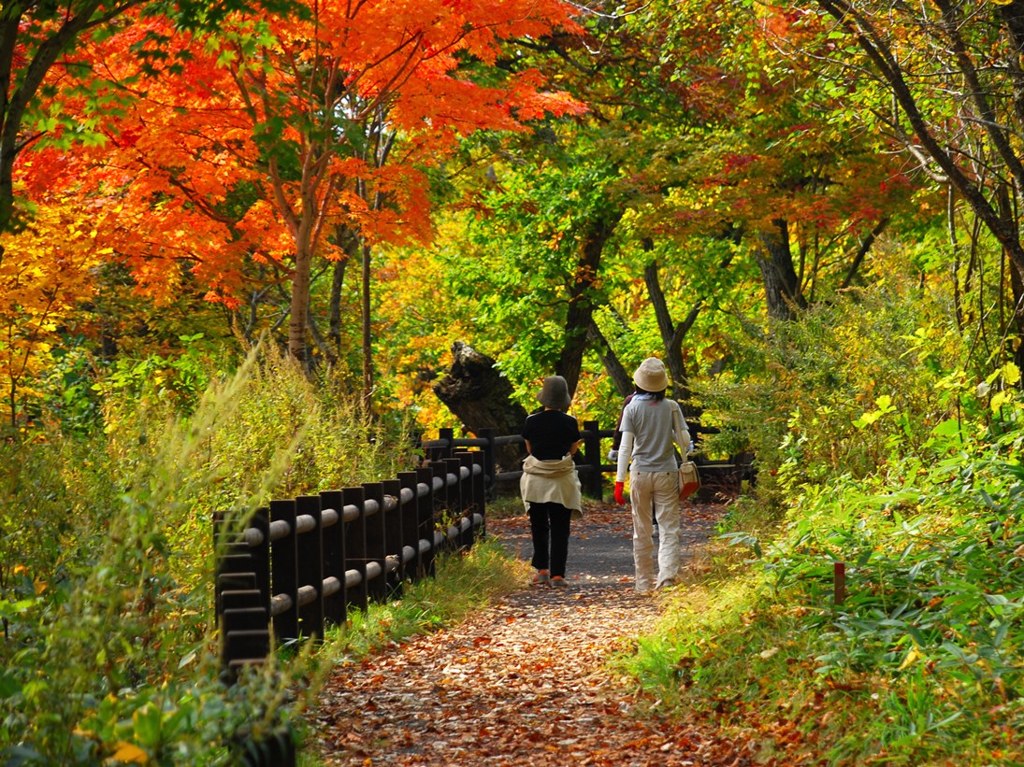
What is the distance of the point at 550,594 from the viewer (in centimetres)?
1088

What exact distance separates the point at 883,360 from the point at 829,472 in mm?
1028

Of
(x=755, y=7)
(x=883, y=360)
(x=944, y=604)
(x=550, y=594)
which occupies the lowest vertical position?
(x=550, y=594)

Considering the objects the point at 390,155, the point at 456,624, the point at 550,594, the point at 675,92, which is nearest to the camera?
the point at 456,624

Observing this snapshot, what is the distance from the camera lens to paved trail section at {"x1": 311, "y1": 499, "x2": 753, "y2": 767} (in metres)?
5.77

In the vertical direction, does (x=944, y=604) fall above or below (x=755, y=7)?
below

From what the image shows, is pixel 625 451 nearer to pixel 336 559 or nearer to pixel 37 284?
pixel 336 559

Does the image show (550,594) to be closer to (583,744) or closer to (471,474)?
(471,474)

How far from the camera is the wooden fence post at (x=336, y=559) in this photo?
8156 mm

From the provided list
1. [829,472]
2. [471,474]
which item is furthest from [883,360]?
[471,474]

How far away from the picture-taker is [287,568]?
7.29m

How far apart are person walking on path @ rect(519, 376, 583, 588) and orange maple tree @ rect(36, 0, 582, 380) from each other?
9.03ft

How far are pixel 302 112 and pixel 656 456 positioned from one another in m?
3.88

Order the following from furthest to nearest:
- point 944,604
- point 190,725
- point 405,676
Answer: point 405,676 → point 944,604 → point 190,725

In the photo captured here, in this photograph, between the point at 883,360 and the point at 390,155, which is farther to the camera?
the point at 390,155
